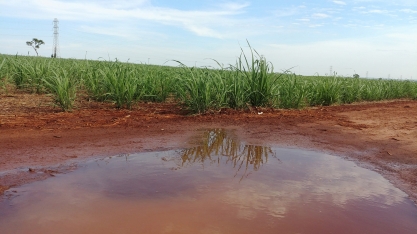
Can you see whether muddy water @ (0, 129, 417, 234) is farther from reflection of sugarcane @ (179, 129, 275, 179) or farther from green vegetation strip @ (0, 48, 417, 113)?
green vegetation strip @ (0, 48, 417, 113)

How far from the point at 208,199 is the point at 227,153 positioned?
4.24 ft

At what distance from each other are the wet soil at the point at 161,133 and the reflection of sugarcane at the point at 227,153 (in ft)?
0.74

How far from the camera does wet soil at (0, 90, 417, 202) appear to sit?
10.4 feet

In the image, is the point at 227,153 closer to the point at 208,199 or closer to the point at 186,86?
the point at 208,199

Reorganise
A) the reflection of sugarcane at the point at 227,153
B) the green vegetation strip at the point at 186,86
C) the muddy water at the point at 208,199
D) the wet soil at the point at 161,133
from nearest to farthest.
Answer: the muddy water at the point at 208,199 → the wet soil at the point at 161,133 → the reflection of sugarcane at the point at 227,153 → the green vegetation strip at the point at 186,86

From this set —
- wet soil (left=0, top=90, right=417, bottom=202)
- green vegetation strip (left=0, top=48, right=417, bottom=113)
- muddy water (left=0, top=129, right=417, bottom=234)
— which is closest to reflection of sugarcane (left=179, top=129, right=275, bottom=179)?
muddy water (left=0, top=129, right=417, bottom=234)

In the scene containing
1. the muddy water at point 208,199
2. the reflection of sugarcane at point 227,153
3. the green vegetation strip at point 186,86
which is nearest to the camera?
the muddy water at point 208,199

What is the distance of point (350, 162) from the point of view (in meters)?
3.45

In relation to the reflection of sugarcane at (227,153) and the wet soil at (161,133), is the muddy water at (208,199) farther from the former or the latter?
the wet soil at (161,133)

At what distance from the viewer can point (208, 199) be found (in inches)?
94.0

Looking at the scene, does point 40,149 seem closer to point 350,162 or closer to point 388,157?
point 350,162

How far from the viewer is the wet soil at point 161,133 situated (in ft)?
10.4

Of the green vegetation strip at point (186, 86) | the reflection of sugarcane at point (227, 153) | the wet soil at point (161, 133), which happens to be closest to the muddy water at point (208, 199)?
the reflection of sugarcane at point (227, 153)

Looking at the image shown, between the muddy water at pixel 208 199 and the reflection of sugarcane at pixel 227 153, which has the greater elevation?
the reflection of sugarcane at pixel 227 153
